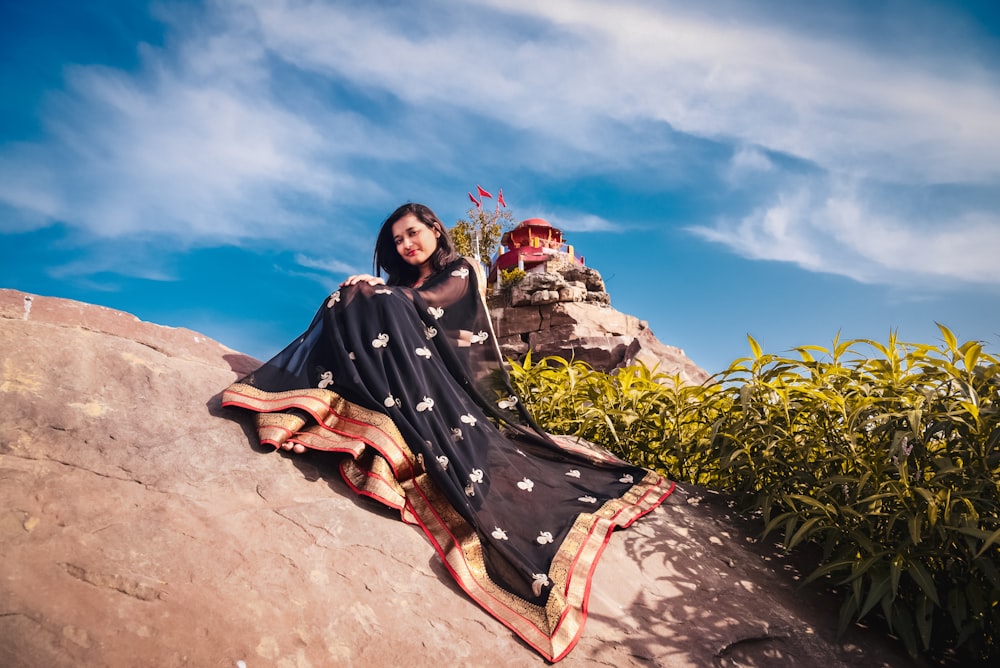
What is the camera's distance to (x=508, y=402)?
10.5 feet

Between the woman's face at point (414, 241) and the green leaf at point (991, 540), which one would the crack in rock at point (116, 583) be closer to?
the woman's face at point (414, 241)

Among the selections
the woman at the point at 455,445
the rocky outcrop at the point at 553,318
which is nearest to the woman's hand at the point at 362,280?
the woman at the point at 455,445

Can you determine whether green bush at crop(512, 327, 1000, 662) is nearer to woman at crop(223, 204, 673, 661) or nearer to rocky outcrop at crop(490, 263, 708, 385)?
woman at crop(223, 204, 673, 661)

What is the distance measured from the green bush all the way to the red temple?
18.2 meters

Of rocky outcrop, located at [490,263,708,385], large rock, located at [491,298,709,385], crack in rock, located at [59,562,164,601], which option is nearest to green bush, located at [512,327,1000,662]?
crack in rock, located at [59,562,164,601]

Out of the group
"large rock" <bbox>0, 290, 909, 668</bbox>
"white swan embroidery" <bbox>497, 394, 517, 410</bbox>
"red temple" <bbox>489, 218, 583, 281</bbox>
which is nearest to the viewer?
"large rock" <bbox>0, 290, 909, 668</bbox>

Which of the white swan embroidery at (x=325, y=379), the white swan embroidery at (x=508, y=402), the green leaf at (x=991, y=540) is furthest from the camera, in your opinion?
the white swan embroidery at (x=508, y=402)

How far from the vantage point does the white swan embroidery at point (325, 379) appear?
2659mm

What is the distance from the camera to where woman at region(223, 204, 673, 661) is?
7.13ft

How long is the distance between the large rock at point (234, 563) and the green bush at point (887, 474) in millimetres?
218

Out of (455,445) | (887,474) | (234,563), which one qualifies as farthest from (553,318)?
(234,563)

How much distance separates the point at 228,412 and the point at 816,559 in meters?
2.45

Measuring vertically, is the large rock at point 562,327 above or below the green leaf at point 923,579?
above

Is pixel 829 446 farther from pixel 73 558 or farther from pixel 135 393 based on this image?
pixel 135 393
